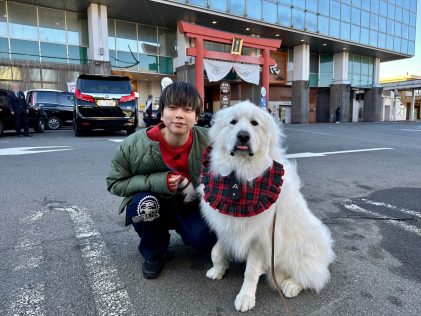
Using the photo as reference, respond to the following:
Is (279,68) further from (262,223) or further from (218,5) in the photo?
(262,223)

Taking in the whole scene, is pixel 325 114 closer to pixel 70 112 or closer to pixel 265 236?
pixel 70 112

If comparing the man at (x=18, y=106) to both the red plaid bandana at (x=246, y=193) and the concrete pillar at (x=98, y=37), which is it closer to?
the concrete pillar at (x=98, y=37)

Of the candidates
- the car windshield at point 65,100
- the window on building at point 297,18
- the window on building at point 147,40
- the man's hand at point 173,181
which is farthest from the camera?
the window on building at point 297,18

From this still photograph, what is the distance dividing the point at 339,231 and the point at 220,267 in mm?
1578

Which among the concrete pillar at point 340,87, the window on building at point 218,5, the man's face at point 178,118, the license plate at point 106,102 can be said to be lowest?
the man's face at point 178,118

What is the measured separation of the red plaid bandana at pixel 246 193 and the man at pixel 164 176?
422 millimetres

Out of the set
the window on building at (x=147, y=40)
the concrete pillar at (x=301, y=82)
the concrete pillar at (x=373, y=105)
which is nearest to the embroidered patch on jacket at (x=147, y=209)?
the window on building at (x=147, y=40)

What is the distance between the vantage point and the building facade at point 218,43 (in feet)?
67.5

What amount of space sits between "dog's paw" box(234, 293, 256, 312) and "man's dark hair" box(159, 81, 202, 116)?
4.58 ft

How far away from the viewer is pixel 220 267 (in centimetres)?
241

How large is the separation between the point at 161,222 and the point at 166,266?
0.39 metres

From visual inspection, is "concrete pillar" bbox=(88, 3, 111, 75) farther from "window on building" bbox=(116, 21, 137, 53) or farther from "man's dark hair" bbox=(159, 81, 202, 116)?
"man's dark hair" bbox=(159, 81, 202, 116)

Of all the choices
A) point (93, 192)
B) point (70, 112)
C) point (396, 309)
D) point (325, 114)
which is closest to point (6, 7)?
point (70, 112)

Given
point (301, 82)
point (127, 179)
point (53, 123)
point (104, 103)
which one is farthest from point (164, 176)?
point (301, 82)
